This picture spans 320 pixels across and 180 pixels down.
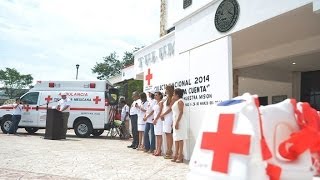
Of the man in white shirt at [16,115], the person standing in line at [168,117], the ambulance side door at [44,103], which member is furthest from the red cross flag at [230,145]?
the man in white shirt at [16,115]

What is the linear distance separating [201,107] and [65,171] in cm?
303

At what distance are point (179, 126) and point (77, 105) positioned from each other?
9.18 meters

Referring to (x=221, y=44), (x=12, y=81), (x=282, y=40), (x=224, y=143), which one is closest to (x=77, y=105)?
(x=282, y=40)

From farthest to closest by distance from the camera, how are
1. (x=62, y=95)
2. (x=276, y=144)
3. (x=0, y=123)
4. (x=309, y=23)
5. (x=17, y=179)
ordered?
(x=0, y=123) < (x=62, y=95) < (x=309, y=23) < (x=17, y=179) < (x=276, y=144)

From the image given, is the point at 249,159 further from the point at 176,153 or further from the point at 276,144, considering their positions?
the point at 176,153

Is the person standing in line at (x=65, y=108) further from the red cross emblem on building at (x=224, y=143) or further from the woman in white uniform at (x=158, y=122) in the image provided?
the red cross emblem on building at (x=224, y=143)

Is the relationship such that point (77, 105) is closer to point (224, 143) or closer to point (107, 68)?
point (224, 143)

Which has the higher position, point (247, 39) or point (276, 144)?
point (247, 39)

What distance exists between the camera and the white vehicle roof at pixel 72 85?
661 inches

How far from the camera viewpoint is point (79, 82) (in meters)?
16.9

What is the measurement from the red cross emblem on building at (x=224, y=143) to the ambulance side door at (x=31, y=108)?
48.7ft

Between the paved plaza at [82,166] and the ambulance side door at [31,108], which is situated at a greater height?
the ambulance side door at [31,108]

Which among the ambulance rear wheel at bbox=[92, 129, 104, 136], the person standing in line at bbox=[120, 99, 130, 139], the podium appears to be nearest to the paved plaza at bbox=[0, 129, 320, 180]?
the podium

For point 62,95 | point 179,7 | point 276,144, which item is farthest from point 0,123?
point 276,144
